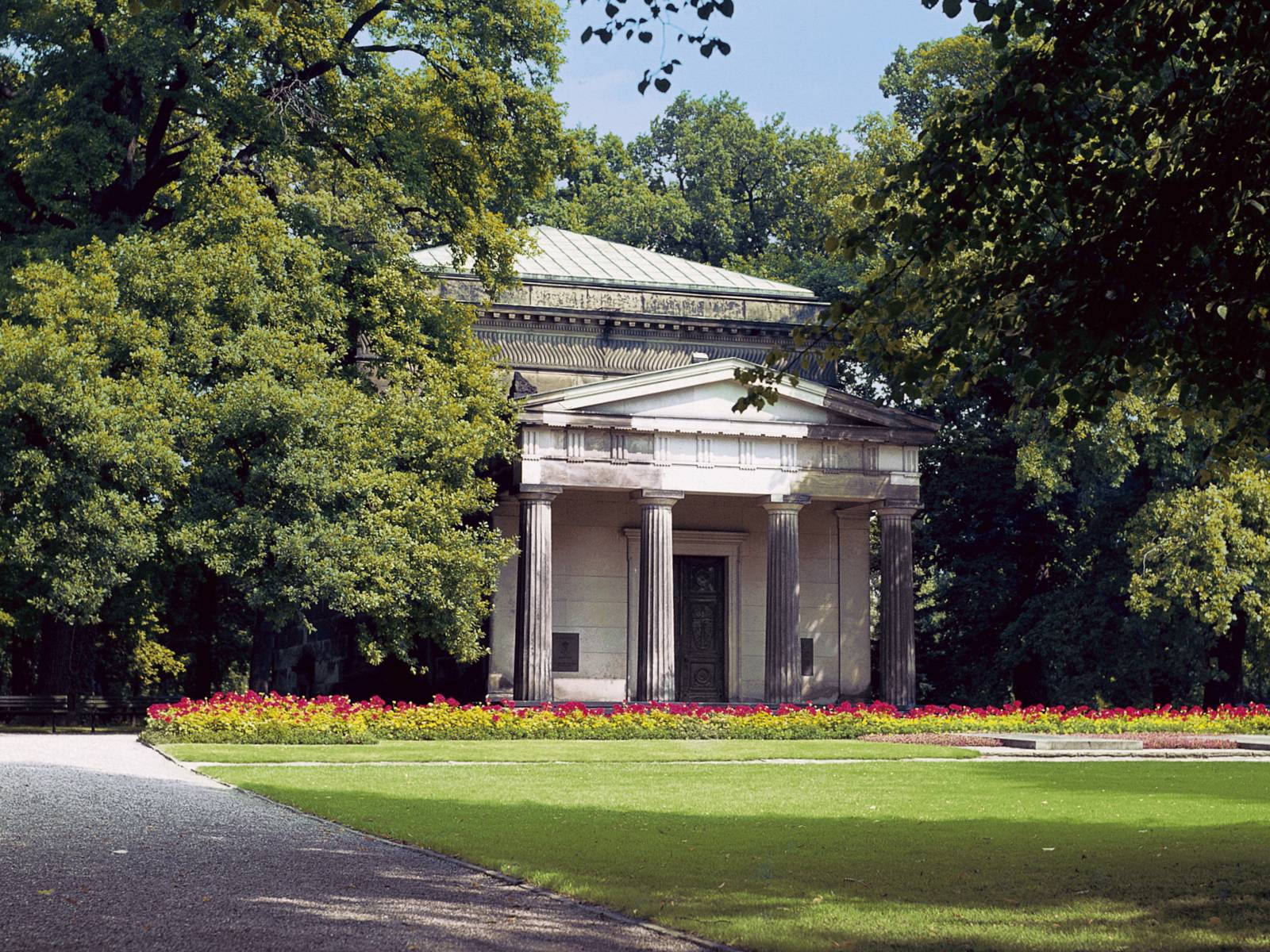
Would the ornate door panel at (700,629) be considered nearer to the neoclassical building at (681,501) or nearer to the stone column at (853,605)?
the neoclassical building at (681,501)

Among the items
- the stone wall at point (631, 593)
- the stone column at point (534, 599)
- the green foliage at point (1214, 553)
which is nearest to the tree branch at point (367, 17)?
the stone column at point (534, 599)

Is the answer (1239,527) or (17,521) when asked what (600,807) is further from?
(1239,527)

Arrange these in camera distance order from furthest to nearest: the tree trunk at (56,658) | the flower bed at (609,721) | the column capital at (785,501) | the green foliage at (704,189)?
the green foliage at (704,189)
the column capital at (785,501)
the tree trunk at (56,658)
the flower bed at (609,721)

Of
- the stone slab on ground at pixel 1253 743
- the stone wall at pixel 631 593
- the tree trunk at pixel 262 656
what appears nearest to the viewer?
the stone slab on ground at pixel 1253 743

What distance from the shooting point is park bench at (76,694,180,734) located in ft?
94.1

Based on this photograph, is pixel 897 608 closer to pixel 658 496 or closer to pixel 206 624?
pixel 658 496

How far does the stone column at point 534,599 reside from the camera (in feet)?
103

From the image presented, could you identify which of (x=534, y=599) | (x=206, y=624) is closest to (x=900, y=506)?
(x=534, y=599)

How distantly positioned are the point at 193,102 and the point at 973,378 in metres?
24.3

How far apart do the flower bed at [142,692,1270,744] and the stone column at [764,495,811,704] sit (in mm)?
1214

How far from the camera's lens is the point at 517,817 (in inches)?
511

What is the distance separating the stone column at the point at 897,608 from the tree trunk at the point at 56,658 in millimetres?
18153

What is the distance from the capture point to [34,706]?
28.2m

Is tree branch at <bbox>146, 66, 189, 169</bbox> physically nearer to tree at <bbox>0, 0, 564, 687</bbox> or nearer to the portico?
tree at <bbox>0, 0, 564, 687</bbox>
